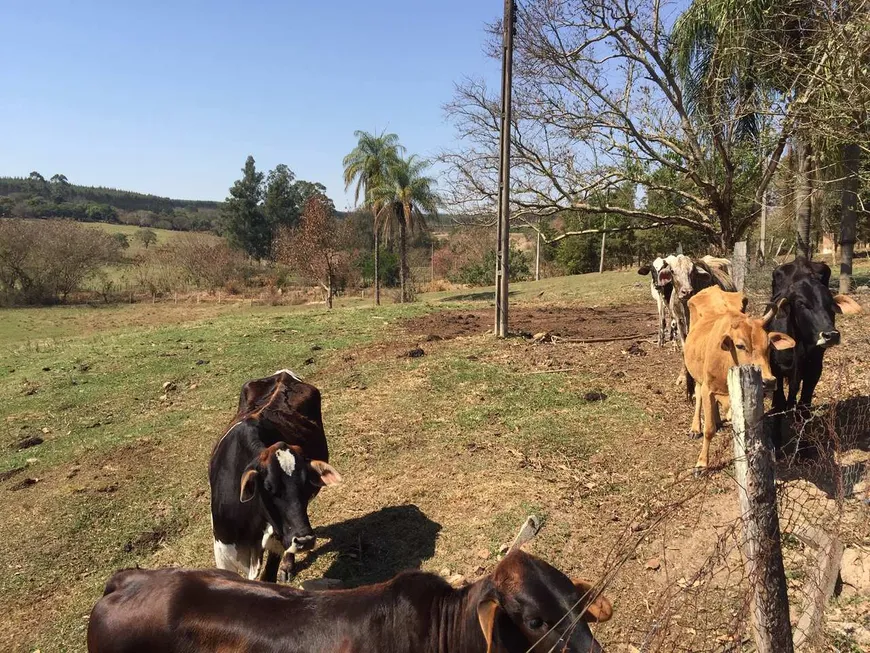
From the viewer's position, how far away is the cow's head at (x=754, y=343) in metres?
4.76

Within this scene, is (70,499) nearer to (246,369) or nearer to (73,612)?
(73,612)

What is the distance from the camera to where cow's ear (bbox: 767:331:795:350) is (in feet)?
15.7

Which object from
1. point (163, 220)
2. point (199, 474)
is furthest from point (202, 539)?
point (163, 220)

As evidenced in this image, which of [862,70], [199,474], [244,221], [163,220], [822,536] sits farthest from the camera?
[163,220]

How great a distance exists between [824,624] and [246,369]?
10.8m

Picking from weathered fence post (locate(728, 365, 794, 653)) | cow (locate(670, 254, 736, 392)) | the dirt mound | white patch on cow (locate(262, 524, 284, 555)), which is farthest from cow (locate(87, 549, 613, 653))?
the dirt mound

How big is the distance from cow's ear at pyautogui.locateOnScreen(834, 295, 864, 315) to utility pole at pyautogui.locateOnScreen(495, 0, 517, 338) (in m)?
7.16

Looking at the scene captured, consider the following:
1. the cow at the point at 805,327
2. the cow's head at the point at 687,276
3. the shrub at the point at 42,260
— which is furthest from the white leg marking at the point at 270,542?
the shrub at the point at 42,260

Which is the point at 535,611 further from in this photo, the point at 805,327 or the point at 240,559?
the point at 805,327

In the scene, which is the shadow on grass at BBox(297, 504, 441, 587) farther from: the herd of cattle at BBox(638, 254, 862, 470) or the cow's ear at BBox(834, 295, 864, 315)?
the cow's ear at BBox(834, 295, 864, 315)

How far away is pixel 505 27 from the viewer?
40.2ft

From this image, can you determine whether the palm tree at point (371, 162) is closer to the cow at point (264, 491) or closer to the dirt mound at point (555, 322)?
the dirt mound at point (555, 322)

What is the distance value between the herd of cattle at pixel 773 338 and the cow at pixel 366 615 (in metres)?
3.04

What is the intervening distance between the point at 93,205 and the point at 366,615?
13624 cm
